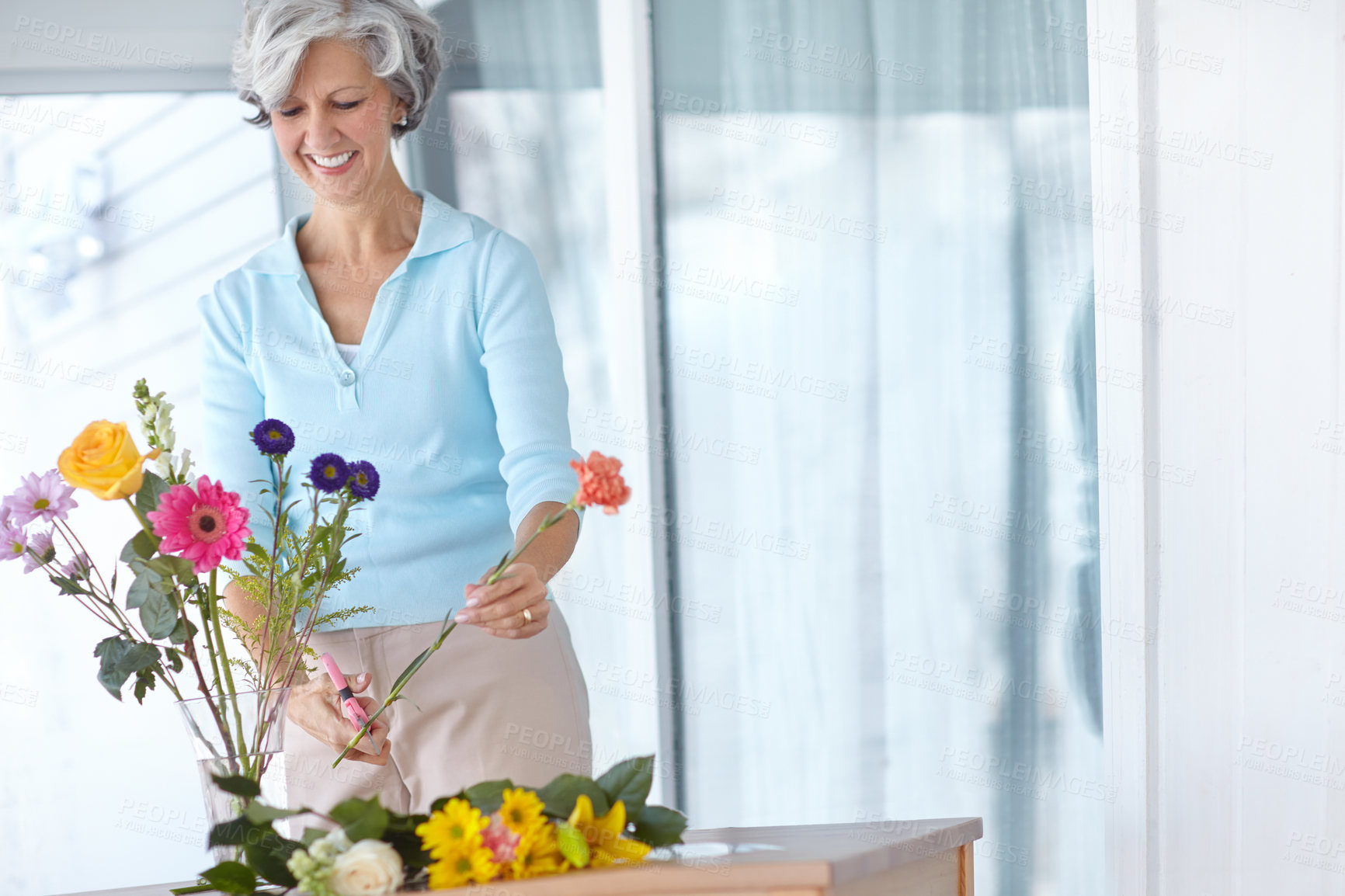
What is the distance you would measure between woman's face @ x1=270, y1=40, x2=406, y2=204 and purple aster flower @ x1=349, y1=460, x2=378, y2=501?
1.89ft

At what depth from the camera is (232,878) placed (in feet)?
3.04

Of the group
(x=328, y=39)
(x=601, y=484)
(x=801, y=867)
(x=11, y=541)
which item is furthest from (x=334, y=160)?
(x=801, y=867)

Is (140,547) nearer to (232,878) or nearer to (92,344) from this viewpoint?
(232,878)

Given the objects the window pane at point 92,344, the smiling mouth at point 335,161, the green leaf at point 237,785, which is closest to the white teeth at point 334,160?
the smiling mouth at point 335,161

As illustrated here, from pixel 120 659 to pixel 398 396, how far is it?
21.5 inches

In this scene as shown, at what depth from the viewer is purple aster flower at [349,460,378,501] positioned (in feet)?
3.44

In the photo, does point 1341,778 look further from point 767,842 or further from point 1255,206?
point 767,842

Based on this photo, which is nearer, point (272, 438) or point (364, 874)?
point (364, 874)

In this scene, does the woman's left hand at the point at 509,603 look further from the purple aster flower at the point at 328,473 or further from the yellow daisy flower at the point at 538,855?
the yellow daisy flower at the point at 538,855

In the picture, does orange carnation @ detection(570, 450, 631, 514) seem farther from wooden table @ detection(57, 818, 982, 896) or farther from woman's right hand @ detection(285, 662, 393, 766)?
woman's right hand @ detection(285, 662, 393, 766)

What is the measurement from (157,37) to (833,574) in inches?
83.5

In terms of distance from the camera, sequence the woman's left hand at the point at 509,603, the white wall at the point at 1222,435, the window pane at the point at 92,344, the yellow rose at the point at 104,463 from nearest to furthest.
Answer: the yellow rose at the point at 104,463
the woman's left hand at the point at 509,603
the white wall at the point at 1222,435
the window pane at the point at 92,344

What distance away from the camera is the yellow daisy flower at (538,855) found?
0.88 meters

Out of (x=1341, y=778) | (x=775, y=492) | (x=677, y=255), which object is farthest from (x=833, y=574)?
(x=1341, y=778)
